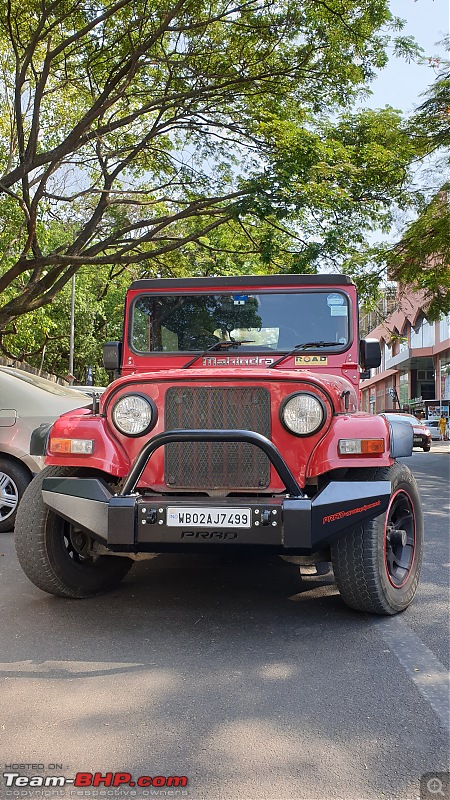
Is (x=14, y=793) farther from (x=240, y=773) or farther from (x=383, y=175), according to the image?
(x=383, y=175)

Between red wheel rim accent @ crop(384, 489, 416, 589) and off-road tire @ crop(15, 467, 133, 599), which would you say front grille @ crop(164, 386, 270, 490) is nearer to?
off-road tire @ crop(15, 467, 133, 599)

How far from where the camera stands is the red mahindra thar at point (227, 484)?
403 centimetres

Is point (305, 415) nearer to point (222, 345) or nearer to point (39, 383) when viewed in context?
point (222, 345)

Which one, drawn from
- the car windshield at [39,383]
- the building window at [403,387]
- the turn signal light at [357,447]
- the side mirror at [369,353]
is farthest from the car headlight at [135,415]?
the building window at [403,387]

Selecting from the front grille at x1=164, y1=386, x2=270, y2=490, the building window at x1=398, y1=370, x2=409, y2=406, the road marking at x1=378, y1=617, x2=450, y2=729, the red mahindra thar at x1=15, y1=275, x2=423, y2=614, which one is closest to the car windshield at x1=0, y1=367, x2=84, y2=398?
the red mahindra thar at x1=15, y1=275, x2=423, y2=614

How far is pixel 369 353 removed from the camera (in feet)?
18.8

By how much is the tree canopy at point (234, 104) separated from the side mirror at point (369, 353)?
7.02 metres

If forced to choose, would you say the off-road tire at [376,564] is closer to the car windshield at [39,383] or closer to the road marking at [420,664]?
the road marking at [420,664]

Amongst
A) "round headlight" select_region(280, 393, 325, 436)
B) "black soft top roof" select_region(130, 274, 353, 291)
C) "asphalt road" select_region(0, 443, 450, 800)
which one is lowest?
"asphalt road" select_region(0, 443, 450, 800)

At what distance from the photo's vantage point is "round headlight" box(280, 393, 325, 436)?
14.1 feet

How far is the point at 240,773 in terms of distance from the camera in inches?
103

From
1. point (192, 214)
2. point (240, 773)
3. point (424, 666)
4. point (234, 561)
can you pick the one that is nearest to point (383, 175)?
point (192, 214)

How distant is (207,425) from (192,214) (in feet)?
36.0

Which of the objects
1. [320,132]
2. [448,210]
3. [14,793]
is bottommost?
[14,793]
